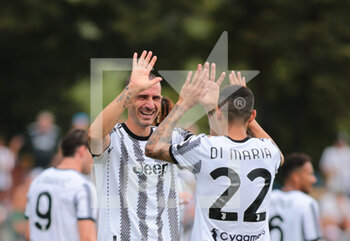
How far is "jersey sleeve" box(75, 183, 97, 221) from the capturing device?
8.12 meters

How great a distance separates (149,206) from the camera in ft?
22.3

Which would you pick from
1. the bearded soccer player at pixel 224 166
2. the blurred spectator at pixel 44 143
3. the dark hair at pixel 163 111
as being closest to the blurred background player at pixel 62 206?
the dark hair at pixel 163 111

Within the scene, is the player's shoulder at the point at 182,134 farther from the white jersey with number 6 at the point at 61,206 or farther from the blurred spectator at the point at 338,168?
the blurred spectator at the point at 338,168

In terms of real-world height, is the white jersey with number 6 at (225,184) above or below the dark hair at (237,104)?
below

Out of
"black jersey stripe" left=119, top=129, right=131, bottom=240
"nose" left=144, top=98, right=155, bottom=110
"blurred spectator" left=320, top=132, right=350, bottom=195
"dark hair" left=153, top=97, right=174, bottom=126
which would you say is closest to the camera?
"black jersey stripe" left=119, top=129, right=131, bottom=240

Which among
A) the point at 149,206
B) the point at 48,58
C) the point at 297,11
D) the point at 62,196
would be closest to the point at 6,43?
the point at 48,58

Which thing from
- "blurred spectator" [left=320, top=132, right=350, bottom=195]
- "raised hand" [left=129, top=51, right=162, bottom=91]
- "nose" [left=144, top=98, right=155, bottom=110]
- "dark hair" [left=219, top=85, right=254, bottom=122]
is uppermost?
"blurred spectator" [left=320, top=132, right=350, bottom=195]

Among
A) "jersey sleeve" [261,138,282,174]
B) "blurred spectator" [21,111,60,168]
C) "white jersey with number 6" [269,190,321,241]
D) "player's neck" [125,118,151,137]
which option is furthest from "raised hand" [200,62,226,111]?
"blurred spectator" [21,111,60,168]

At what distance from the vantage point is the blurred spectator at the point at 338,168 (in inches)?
782

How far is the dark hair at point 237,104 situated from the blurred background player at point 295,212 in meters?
2.80

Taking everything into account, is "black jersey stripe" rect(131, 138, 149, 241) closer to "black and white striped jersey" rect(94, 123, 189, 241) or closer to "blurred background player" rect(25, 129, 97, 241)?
"black and white striped jersey" rect(94, 123, 189, 241)

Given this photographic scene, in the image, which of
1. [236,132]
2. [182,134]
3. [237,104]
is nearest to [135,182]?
[182,134]

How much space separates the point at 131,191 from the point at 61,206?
1.64 m

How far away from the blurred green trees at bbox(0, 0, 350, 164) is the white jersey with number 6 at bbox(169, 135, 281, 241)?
16596 mm
